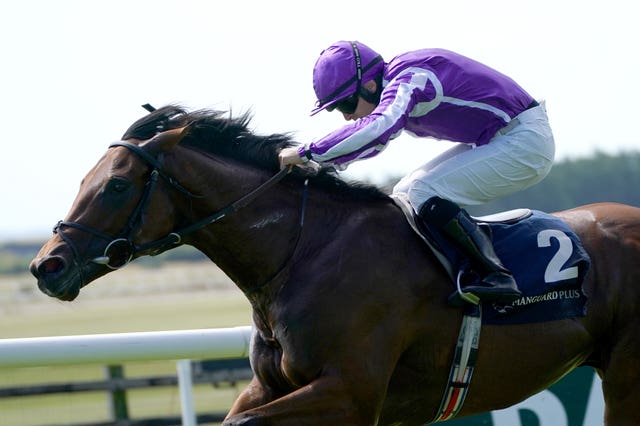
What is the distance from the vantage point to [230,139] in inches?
181

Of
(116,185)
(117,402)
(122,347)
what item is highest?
(116,185)

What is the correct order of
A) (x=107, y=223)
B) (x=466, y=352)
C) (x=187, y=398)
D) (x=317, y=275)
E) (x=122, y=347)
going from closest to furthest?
(x=107, y=223)
(x=317, y=275)
(x=466, y=352)
(x=122, y=347)
(x=187, y=398)

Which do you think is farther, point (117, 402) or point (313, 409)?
point (117, 402)

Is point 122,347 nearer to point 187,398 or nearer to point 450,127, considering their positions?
point 187,398

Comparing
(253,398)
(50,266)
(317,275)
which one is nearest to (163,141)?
(50,266)

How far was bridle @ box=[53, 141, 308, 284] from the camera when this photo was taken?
416 cm

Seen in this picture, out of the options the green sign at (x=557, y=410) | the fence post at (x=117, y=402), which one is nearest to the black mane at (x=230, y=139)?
the green sign at (x=557, y=410)

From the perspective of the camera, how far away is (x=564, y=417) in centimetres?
580

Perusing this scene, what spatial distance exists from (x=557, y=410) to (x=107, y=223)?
9.31 ft

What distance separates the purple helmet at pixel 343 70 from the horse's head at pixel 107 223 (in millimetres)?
672

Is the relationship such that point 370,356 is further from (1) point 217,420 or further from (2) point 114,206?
(1) point 217,420

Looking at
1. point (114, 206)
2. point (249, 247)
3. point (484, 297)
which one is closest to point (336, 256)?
point (249, 247)

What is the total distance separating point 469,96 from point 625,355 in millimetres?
1316

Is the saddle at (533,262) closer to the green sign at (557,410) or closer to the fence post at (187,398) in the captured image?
the green sign at (557,410)
